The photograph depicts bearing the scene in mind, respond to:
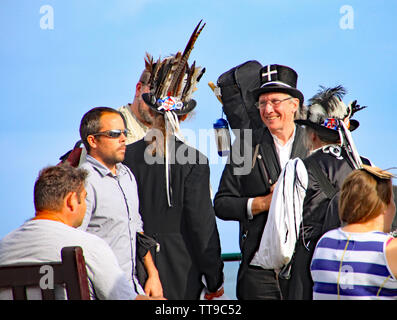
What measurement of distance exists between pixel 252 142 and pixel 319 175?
632mm

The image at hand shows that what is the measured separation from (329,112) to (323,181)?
605 millimetres

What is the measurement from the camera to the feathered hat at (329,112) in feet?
14.9

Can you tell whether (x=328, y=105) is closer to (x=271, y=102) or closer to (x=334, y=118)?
(x=334, y=118)

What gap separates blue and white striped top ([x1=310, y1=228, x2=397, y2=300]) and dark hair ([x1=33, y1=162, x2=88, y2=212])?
1297 mm

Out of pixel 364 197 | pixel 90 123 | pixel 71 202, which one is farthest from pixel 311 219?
pixel 71 202

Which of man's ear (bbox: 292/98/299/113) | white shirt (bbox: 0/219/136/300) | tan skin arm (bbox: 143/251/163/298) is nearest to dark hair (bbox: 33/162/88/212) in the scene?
white shirt (bbox: 0/219/136/300)

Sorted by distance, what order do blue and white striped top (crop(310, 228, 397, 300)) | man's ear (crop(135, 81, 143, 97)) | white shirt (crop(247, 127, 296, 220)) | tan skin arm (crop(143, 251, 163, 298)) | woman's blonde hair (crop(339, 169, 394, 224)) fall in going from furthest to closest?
man's ear (crop(135, 81, 143, 97)), white shirt (crop(247, 127, 296, 220)), tan skin arm (crop(143, 251, 163, 298)), woman's blonde hair (crop(339, 169, 394, 224)), blue and white striped top (crop(310, 228, 397, 300))

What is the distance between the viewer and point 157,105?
4812 mm

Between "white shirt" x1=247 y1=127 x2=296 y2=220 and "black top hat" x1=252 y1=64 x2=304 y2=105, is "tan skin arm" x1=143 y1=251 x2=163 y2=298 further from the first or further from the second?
"black top hat" x1=252 y1=64 x2=304 y2=105

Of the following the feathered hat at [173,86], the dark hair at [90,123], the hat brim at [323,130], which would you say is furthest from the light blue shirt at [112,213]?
the hat brim at [323,130]

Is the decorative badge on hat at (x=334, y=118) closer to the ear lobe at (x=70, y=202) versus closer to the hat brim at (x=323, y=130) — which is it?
the hat brim at (x=323, y=130)

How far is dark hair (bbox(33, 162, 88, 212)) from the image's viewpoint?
320 cm

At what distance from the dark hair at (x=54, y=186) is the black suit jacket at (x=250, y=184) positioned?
157 cm
